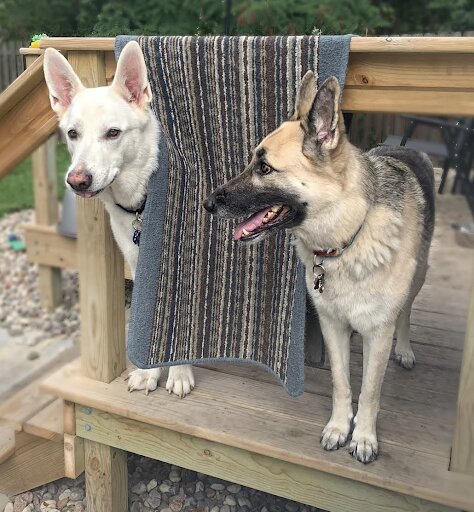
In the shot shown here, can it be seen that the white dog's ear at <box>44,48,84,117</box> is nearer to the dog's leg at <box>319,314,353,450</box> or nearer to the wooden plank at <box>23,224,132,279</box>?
the dog's leg at <box>319,314,353,450</box>

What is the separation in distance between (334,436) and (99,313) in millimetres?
1107

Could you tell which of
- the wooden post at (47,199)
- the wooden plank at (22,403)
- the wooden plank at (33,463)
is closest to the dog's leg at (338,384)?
the wooden plank at (33,463)

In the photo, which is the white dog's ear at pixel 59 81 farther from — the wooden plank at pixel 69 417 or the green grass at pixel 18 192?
the green grass at pixel 18 192

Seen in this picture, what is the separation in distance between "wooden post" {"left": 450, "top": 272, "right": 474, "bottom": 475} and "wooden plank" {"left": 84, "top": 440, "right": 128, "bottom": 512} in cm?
148

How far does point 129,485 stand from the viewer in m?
2.89

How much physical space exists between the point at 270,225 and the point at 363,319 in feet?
1.61

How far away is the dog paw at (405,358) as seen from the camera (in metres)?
2.67

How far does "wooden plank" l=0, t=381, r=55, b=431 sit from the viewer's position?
3.34 m

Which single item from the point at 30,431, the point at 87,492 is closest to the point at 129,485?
the point at 87,492

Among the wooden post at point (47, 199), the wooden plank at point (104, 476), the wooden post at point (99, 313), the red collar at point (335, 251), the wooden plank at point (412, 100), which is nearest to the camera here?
the wooden plank at point (412, 100)

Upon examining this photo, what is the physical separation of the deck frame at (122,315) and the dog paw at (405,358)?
741 millimetres

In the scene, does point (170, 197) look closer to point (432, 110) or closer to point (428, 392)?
point (432, 110)

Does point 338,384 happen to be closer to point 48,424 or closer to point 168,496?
point 168,496

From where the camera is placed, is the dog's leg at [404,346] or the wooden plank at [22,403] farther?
the wooden plank at [22,403]
